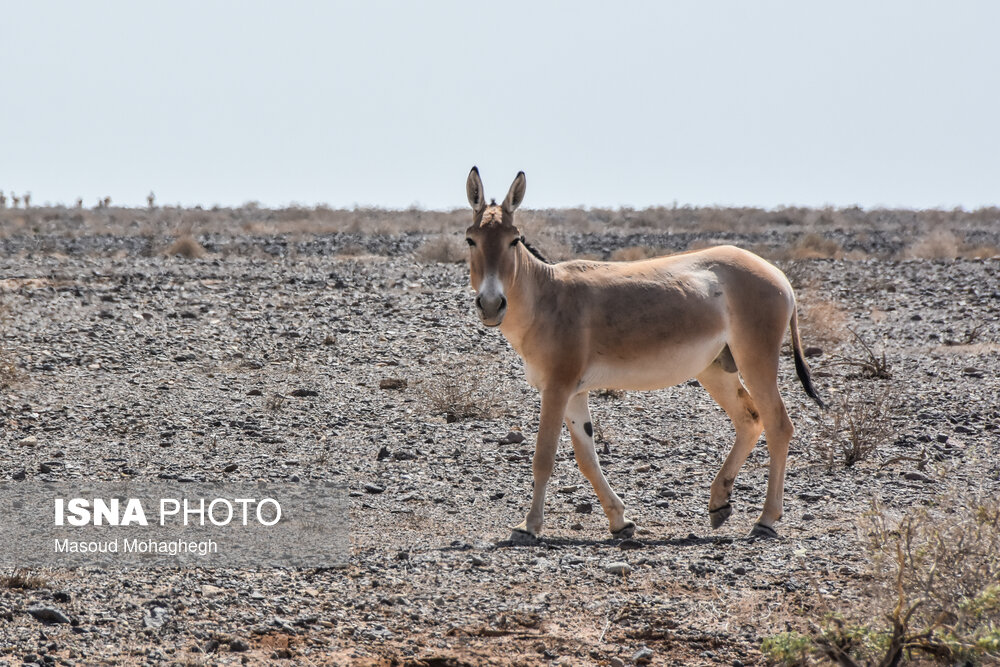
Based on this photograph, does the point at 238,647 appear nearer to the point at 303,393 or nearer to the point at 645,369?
the point at 645,369

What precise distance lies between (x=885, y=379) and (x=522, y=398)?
4669mm

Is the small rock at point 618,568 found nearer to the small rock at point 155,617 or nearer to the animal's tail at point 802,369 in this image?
the small rock at point 155,617

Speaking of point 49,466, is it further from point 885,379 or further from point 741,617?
point 885,379

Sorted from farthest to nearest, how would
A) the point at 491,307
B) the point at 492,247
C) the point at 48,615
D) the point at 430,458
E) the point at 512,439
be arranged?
the point at 512,439 → the point at 430,458 → the point at 492,247 → the point at 491,307 → the point at 48,615

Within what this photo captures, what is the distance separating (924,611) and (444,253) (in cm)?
2116

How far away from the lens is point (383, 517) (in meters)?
8.27

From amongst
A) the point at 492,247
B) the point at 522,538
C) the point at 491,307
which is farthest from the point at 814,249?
the point at 491,307

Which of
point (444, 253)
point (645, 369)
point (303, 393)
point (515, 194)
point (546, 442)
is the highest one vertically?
point (515, 194)

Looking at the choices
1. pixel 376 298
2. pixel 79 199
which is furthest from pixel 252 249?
pixel 79 199

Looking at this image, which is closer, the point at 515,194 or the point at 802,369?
the point at 515,194

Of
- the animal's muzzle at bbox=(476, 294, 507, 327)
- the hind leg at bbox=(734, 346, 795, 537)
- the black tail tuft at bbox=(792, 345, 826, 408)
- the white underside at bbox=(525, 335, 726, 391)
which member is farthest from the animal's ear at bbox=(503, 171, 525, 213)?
the black tail tuft at bbox=(792, 345, 826, 408)

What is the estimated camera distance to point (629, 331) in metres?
7.94

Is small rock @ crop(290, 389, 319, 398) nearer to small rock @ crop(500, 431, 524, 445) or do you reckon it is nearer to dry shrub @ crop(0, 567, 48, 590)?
small rock @ crop(500, 431, 524, 445)

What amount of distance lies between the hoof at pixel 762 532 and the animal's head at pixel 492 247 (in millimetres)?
2423
